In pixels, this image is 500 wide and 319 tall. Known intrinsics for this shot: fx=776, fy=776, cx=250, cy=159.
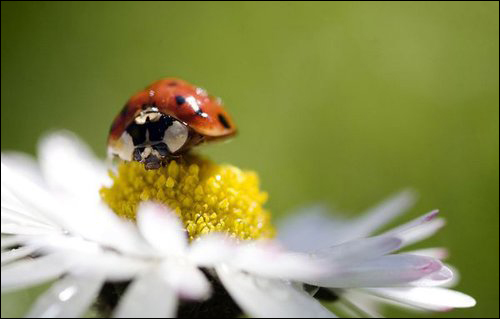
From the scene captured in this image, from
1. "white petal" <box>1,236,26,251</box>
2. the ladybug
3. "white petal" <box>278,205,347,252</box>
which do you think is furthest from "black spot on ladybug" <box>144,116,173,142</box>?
"white petal" <box>278,205,347,252</box>

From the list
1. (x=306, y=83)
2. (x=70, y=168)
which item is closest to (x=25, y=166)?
(x=70, y=168)

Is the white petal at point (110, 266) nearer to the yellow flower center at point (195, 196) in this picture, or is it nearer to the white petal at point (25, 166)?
the yellow flower center at point (195, 196)

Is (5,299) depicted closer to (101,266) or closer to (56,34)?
(101,266)

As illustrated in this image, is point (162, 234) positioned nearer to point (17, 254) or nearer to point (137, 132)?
point (17, 254)

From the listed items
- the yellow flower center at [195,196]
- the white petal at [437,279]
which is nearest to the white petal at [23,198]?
the yellow flower center at [195,196]

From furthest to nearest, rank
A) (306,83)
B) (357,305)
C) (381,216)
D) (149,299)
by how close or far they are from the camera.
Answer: (306,83) < (381,216) < (357,305) < (149,299)
